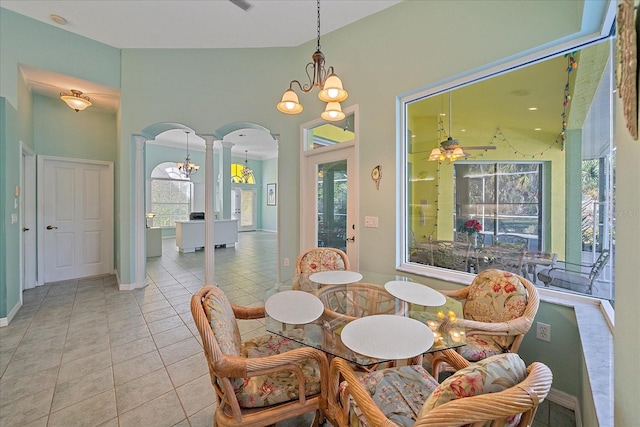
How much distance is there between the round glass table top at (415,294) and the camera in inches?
72.1

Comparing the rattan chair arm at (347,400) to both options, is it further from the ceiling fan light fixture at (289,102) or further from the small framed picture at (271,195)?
the small framed picture at (271,195)

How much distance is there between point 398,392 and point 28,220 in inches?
226

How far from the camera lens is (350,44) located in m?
3.37

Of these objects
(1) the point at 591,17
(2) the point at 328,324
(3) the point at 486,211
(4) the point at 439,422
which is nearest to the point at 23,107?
(2) the point at 328,324

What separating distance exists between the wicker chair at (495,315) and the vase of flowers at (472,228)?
2.19 m

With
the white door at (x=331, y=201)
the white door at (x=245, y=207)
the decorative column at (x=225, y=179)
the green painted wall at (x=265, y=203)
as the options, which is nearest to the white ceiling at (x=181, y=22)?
the white door at (x=331, y=201)

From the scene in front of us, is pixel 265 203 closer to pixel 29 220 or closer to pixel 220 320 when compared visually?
pixel 29 220

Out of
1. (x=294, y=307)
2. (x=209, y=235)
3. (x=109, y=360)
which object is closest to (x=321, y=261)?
(x=294, y=307)

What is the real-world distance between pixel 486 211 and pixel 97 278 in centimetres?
686

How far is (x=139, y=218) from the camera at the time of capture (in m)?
4.43

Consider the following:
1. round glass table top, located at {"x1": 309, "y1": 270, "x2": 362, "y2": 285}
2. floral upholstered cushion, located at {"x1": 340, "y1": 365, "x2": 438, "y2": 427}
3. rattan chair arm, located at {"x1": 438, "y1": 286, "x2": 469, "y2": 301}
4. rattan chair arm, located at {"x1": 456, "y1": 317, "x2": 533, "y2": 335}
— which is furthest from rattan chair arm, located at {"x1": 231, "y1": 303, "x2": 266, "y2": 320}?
A: rattan chair arm, located at {"x1": 438, "y1": 286, "x2": 469, "y2": 301}

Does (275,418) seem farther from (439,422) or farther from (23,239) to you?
(23,239)

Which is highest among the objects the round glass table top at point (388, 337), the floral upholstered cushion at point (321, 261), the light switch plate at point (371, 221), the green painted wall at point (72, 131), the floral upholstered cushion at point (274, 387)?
the green painted wall at point (72, 131)

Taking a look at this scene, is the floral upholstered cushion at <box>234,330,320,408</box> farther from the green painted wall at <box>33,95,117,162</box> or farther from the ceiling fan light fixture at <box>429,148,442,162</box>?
the green painted wall at <box>33,95,117,162</box>
